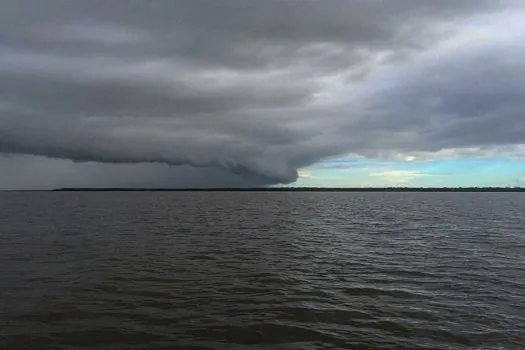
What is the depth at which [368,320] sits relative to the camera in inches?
567

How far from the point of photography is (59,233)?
3988cm

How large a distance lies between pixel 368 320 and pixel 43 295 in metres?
12.0

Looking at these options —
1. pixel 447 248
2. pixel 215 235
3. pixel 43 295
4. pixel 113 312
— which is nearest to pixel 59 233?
pixel 215 235

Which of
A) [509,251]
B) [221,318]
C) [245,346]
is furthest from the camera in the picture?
[509,251]

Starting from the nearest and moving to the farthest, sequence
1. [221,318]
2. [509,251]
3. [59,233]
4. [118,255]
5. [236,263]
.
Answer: [221,318] → [236,263] → [118,255] → [509,251] → [59,233]

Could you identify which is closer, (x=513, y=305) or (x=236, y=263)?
(x=513, y=305)

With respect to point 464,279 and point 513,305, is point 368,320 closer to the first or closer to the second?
point 513,305

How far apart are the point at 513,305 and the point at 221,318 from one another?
1071 centimetres

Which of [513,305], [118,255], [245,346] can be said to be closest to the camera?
[245,346]

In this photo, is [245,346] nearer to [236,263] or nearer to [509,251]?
[236,263]

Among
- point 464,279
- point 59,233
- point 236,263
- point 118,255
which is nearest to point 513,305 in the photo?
point 464,279

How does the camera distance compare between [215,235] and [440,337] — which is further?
[215,235]

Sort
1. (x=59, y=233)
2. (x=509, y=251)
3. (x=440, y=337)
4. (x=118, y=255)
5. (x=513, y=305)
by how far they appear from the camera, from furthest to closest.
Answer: (x=59, y=233) → (x=509, y=251) → (x=118, y=255) → (x=513, y=305) → (x=440, y=337)

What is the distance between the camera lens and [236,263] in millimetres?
25172
